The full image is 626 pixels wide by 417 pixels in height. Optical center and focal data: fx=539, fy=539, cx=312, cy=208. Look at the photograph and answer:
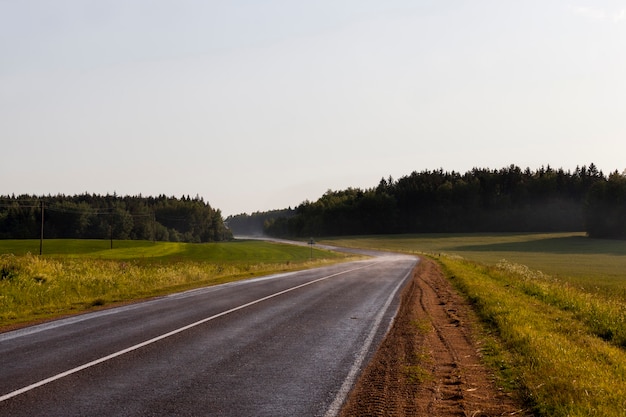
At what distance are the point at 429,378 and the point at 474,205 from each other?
480ft

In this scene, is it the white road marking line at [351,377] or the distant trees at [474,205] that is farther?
the distant trees at [474,205]

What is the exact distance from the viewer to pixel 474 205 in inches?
5846

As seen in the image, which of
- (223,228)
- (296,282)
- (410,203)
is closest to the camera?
(296,282)

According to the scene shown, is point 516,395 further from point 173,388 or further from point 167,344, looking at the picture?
point 167,344

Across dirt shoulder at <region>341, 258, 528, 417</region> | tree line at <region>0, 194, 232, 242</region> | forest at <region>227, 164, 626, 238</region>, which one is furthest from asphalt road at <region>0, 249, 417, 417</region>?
forest at <region>227, 164, 626, 238</region>

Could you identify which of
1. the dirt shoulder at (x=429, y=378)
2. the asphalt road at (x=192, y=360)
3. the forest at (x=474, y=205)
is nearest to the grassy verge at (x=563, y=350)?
the dirt shoulder at (x=429, y=378)

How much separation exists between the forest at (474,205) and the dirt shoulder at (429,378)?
121389mm

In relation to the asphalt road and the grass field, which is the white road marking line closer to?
the asphalt road

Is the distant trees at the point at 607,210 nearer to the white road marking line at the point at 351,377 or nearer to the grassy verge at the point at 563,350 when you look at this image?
the grassy verge at the point at 563,350

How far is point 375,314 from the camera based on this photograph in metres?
16.2

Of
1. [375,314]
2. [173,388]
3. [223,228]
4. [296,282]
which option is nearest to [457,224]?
[223,228]

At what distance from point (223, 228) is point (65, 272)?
170 meters

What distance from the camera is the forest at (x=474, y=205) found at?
140250 mm

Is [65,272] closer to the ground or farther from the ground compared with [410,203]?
closer to the ground
